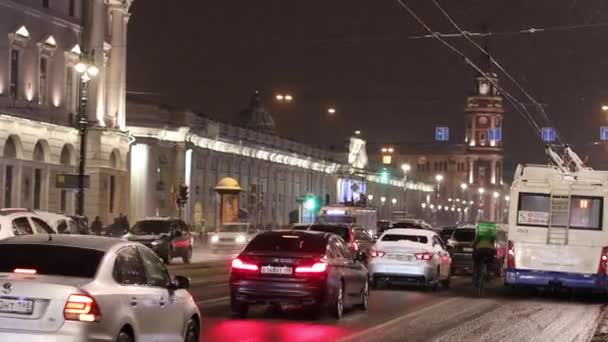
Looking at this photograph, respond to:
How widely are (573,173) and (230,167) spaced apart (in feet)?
212

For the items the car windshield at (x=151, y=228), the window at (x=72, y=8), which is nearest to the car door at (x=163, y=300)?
the car windshield at (x=151, y=228)

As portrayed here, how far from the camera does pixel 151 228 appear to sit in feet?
137

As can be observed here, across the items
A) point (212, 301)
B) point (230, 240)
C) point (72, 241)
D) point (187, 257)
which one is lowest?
point (187, 257)

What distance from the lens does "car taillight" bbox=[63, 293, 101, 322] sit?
959cm

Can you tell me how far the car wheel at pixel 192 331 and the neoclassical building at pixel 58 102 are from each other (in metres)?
36.5

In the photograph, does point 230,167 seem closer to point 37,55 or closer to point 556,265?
point 37,55

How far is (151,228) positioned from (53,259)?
3154 cm

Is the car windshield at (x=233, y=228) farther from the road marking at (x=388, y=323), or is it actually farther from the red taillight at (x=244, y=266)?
the red taillight at (x=244, y=266)

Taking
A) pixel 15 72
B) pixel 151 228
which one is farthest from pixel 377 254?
pixel 15 72

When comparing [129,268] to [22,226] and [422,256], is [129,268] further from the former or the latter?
[422,256]

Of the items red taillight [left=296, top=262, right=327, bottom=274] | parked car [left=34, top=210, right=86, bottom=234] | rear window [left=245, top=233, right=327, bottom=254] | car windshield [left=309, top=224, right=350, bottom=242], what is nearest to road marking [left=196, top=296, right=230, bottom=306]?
rear window [left=245, top=233, right=327, bottom=254]

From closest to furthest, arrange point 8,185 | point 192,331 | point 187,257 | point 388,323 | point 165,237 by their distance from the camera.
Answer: point 192,331 → point 388,323 → point 165,237 → point 187,257 → point 8,185

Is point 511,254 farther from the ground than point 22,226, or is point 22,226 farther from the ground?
point 22,226

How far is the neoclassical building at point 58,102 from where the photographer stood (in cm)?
4884
